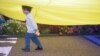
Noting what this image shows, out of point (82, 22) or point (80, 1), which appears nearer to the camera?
point (80, 1)

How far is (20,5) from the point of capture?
86.0 inches

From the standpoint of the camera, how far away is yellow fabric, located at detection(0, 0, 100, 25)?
207 centimetres

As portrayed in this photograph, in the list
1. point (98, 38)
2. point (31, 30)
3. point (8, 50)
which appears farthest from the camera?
point (98, 38)

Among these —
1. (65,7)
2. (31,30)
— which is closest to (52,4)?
(65,7)

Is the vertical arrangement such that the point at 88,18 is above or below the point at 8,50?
above

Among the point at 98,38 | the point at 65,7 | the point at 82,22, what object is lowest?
the point at 98,38

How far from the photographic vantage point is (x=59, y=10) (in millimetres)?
2148

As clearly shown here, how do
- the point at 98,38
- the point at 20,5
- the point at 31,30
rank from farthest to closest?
the point at 98,38, the point at 31,30, the point at 20,5

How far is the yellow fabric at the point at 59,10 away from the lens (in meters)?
2.07

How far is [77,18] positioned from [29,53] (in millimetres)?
7479

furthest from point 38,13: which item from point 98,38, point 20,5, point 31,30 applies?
point 98,38

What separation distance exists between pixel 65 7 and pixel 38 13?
Result: 0.29 m

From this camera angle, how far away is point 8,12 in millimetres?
2244

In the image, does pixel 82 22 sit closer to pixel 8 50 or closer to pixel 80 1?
pixel 80 1
